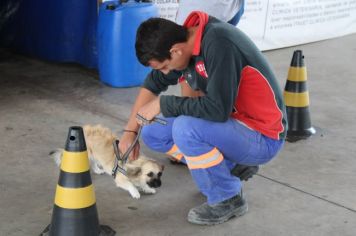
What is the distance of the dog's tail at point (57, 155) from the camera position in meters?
3.55

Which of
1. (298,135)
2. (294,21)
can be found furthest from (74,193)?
(294,21)

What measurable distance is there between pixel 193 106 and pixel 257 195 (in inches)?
34.5

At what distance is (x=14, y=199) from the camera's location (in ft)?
10.1

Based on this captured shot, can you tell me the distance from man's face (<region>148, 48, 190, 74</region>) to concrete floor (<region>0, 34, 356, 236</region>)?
82 cm

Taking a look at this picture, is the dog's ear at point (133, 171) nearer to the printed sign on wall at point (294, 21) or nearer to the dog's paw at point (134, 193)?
the dog's paw at point (134, 193)

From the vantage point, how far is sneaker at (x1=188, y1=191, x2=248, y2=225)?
2869 mm

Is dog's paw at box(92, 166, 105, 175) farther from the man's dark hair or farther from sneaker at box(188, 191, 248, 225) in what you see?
the man's dark hair

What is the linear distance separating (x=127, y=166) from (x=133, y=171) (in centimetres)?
5

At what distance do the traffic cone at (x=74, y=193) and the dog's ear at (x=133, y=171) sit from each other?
25.9 inches

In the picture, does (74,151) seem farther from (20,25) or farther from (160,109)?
(20,25)

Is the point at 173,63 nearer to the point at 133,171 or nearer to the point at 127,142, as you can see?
the point at 127,142

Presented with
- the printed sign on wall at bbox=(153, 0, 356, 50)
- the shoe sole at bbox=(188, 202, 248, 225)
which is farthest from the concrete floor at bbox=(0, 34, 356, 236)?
the printed sign on wall at bbox=(153, 0, 356, 50)

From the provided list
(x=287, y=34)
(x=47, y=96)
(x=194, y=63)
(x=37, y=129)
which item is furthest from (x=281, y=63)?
(x=194, y=63)

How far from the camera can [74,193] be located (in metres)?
2.48
